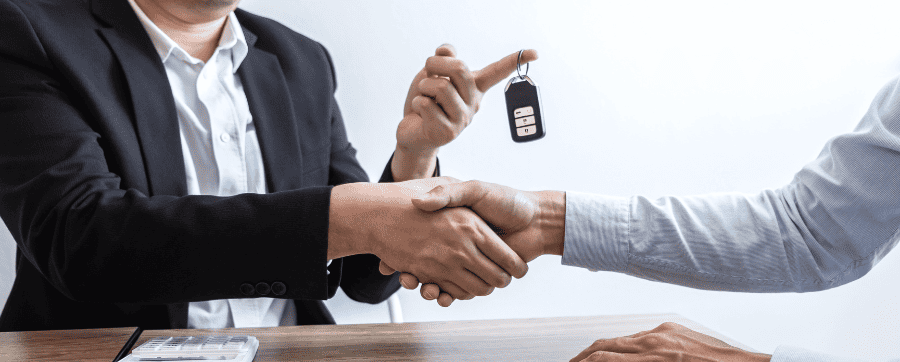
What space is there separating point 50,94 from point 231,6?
382mm

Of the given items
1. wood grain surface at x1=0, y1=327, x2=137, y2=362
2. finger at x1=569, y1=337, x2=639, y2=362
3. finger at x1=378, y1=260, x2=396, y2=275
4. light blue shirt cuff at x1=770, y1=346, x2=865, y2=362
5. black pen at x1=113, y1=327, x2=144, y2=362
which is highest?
wood grain surface at x1=0, y1=327, x2=137, y2=362

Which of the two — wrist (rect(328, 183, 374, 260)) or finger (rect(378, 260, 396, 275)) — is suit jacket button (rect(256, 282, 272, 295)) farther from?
finger (rect(378, 260, 396, 275))

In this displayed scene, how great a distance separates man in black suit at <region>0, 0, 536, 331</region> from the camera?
90 centimetres

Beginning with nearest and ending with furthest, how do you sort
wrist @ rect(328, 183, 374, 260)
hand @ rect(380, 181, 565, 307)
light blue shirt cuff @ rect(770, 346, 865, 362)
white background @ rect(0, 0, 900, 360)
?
light blue shirt cuff @ rect(770, 346, 865, 362)
wrist @ rect(328, 183, 374, 260)
hand @ rect(380, 181, 565, 307)
white background @ rect(0, 0, 900, 360)

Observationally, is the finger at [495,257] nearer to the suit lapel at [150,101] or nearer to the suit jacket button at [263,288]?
the suit jacket button at [263,288]

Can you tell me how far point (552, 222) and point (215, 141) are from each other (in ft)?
2.33

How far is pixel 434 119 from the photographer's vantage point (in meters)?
1.21

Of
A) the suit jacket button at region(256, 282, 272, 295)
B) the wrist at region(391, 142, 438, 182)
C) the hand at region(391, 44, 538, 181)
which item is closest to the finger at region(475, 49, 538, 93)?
the hand at region(391, 44, 538, 181)

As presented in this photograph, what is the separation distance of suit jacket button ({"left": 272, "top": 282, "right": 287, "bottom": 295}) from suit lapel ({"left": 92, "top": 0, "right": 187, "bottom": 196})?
39 centimetres

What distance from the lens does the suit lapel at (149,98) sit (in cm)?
113

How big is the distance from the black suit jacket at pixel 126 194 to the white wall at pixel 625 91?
0.57 metres

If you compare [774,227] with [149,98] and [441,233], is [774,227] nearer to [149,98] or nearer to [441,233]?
[441,233]

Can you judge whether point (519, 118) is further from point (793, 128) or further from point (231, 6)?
point (793, 128)

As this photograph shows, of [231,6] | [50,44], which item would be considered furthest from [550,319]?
[50,44]
